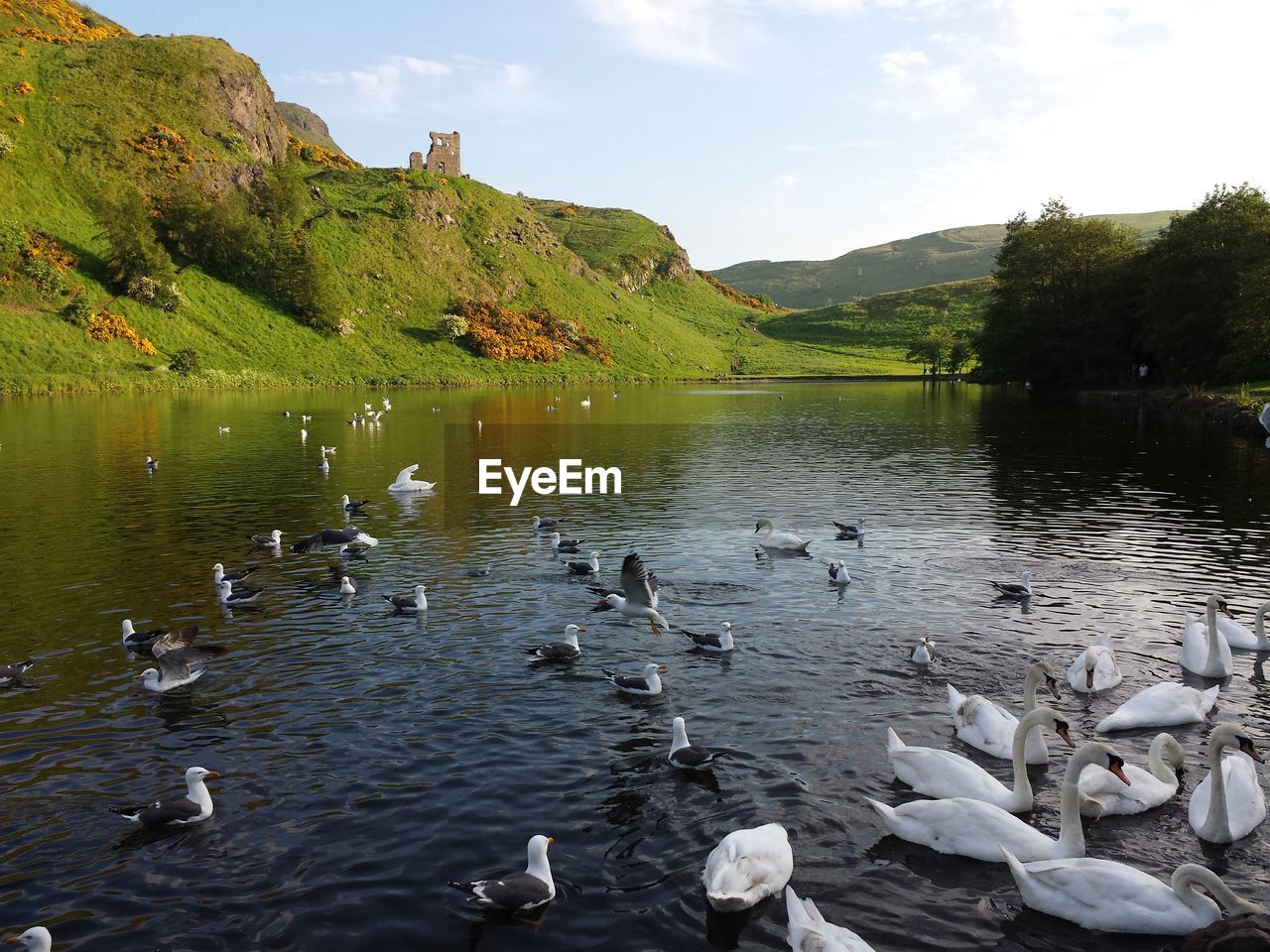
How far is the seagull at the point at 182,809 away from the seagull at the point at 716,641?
971cm

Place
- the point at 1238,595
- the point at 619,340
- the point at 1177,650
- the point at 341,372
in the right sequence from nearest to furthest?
the point at 1177,650, the point at 1238,595, the point at 341,372, the point at 619,340

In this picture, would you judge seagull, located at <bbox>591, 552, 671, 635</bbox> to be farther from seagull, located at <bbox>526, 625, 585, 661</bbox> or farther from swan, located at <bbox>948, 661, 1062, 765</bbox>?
swan, located at <bbox>948, 661, 1062, 765</bbox>

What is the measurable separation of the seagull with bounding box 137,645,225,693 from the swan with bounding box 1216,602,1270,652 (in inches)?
816

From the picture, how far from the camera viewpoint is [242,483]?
38344 mm

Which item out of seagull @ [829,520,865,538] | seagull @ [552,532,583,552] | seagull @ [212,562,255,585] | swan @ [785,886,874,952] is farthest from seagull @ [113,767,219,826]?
seagull @ [829,520,865,538]

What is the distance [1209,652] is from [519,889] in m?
14.2

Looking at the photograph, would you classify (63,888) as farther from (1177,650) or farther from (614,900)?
(1177,650)

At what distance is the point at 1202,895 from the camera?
8781mm

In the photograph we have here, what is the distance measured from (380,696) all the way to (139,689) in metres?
4.59

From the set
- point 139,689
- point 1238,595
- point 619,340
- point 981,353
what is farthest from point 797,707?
point 619,340

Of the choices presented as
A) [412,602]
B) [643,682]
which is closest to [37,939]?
[643,682]

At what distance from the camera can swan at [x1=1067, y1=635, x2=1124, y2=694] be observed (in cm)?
1527

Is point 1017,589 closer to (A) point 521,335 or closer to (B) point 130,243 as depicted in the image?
(B) point 130,243

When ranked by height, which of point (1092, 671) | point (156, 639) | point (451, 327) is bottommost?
point (1092, 671)
